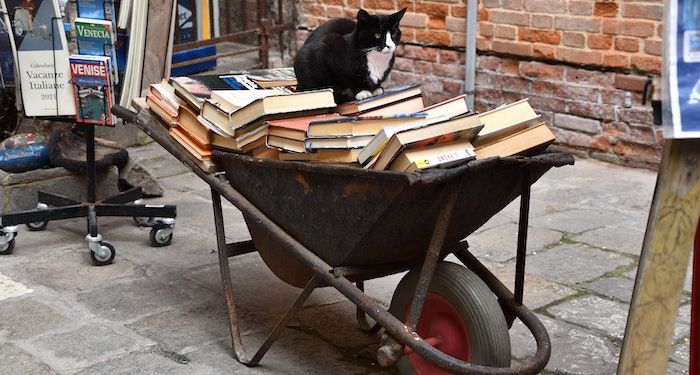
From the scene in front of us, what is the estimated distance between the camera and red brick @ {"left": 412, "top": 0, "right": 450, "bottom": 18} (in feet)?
21.0

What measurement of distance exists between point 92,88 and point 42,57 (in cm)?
26

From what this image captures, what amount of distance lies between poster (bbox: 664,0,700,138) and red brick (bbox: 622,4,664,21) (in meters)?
3.43

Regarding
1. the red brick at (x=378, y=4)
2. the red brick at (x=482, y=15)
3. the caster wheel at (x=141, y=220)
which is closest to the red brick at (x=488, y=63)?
the red brick at (x=482, y=15)

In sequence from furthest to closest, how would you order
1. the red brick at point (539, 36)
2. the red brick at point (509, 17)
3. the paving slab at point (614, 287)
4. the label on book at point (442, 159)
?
1. the red brick at point (509, 17)
2. the red brick at point (539, 36)
3. the paving slab at point (614, 287)
4. the label on book at point (442, 159)

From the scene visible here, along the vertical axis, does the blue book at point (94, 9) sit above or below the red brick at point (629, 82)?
above

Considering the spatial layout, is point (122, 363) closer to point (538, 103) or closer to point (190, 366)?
point (190, 366)

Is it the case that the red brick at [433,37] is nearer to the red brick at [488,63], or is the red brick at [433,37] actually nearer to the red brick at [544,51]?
the red brick at [488,63]

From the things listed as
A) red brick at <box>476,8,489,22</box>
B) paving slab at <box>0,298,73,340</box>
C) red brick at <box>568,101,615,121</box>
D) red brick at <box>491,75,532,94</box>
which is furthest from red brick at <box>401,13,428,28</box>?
paving slab at <box>0,298,73,340</box>

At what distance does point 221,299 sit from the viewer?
161 inches

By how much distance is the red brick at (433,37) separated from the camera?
21.2 feet

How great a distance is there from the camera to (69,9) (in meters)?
4.33

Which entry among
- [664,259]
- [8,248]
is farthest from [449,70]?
[664,259]

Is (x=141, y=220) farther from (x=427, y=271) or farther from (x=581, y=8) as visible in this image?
(x=581, y=8)

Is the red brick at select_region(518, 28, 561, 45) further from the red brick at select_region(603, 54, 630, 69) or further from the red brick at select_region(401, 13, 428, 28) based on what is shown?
the red brick at select_region(401, 13, 428, 28)
